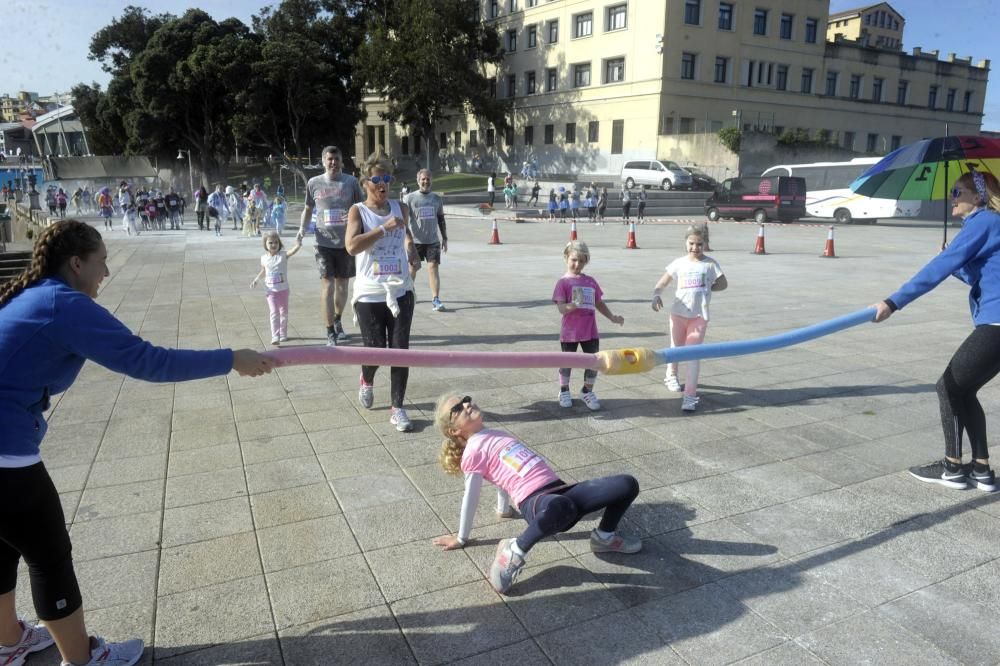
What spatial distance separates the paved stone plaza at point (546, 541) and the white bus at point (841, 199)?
85.5 ft

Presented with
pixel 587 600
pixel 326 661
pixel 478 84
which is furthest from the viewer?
pixel 478 84

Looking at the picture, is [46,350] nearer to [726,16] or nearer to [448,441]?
[448,441]

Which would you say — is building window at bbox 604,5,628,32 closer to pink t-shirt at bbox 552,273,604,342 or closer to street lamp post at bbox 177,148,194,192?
street lamp post at bbox 177,148,194,192

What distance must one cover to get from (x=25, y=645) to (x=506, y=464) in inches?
85.6

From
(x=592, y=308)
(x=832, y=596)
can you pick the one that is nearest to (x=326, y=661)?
(x=832, y=596)

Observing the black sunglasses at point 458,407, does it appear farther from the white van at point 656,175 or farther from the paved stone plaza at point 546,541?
the white van at point 656,175

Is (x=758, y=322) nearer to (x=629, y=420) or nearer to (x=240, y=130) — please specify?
(x=629, y=420)

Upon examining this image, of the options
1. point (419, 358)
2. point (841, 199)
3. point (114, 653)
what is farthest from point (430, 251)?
point (841, 199)

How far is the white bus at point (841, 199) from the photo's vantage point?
30.9 m

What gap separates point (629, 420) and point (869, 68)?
59354 mm

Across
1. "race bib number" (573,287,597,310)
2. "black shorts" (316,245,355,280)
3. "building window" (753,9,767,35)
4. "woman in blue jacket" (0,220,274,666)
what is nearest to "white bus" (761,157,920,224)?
"building window" (753,9,767,35)

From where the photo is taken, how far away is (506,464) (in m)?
3.48

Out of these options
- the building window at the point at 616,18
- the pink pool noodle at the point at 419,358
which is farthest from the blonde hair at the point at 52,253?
the building window at the point at 616,18

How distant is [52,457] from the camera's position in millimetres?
4895
